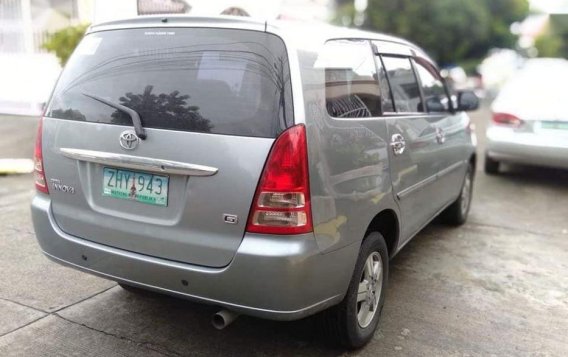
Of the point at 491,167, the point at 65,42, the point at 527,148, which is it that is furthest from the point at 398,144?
the point at 65,42

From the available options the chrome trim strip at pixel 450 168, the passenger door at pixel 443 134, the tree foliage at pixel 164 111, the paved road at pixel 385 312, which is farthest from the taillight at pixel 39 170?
the chrome trim strip at pixel 450 168

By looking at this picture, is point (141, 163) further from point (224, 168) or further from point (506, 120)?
point (506, 120)

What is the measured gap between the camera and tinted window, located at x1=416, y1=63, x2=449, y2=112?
14.0 ft

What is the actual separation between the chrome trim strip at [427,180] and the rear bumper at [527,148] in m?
2.52

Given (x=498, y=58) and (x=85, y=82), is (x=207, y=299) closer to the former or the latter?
(x=85, y=82)

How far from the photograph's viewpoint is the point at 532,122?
704 centimetres

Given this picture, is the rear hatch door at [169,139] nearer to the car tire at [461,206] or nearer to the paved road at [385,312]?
the paved road at [385,312]

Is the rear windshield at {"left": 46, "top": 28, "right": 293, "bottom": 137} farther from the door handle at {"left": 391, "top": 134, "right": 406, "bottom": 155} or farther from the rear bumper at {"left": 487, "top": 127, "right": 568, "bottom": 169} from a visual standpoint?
the rear bumper at {"left": 487, "top": 127, "right": 568, "bottom": 169}

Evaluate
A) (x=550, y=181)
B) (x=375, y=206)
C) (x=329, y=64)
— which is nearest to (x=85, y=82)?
(x=329, y=64)

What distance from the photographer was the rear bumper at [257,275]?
2383mm

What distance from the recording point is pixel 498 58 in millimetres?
36125

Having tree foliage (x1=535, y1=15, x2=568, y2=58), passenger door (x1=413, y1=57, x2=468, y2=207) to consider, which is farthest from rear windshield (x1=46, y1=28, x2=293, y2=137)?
tree foliage (x1=535, y1=15, x2=568, y2=58)

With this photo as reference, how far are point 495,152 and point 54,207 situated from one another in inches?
243

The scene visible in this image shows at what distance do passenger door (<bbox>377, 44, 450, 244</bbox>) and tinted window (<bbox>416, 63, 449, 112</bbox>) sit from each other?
0.14 m
